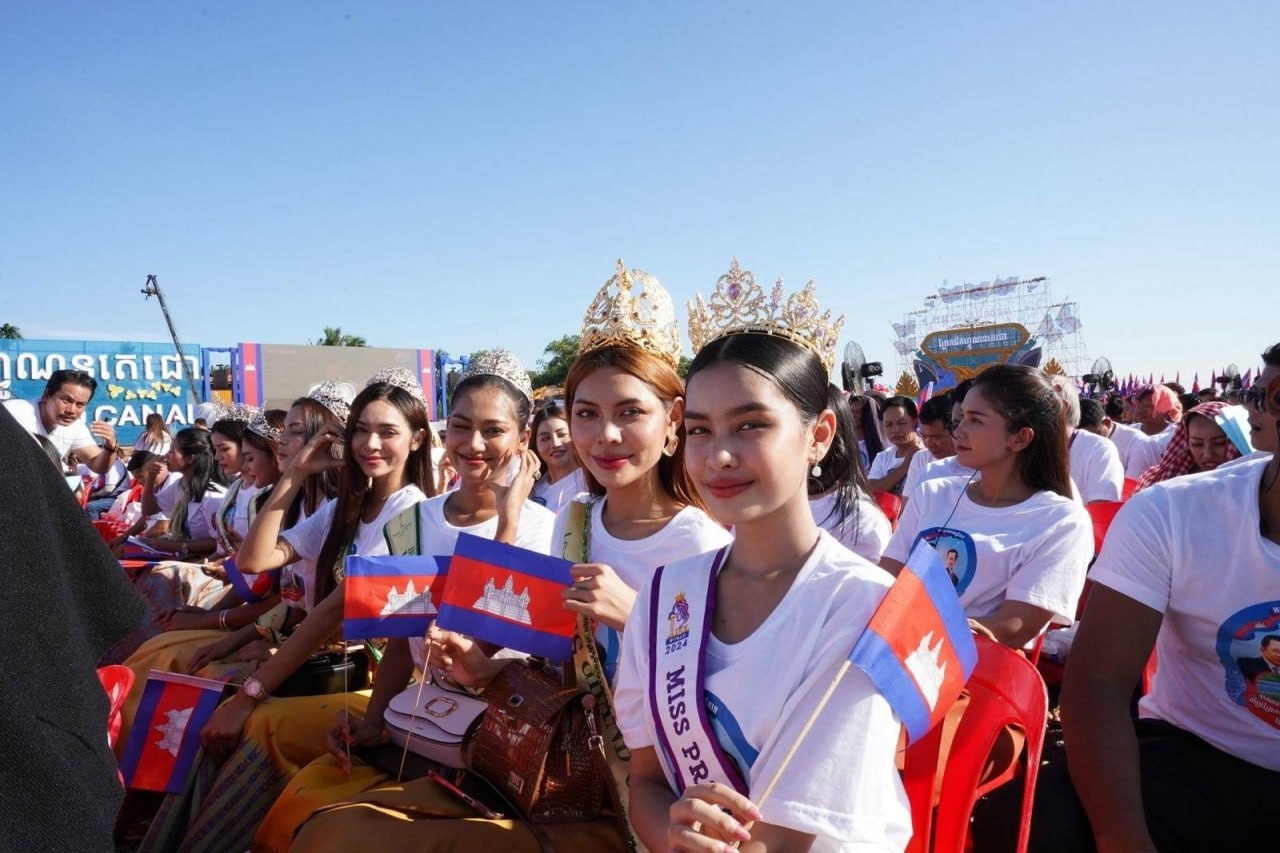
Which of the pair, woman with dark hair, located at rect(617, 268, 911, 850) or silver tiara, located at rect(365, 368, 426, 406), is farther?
silver tiara, located at rect(365, 368, 426, 406)

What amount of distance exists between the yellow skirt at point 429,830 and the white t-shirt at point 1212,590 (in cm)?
156

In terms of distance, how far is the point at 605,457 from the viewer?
8.65 ft

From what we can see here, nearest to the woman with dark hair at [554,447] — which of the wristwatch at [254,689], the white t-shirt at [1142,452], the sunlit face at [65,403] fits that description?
the wristwatch at [254,689]

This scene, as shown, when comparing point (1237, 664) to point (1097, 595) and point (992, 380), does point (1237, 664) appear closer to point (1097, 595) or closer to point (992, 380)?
point (1097, 595)

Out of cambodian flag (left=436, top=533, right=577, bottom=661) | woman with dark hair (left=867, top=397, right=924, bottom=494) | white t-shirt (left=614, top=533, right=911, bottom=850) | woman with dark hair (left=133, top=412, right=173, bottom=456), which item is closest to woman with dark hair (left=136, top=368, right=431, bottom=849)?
cambodian flag (left=436, top=533, right=577, bottom=661)

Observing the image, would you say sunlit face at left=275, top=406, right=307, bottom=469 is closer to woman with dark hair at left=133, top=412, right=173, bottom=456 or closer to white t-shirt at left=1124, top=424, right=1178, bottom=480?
white t-shirt at left=1124, top=424, right=1178, bottom=480

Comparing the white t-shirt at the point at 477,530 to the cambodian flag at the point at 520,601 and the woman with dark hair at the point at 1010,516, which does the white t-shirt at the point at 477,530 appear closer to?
the cambodian flag at the point at 520,601

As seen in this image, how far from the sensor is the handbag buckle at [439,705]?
274 centimetres

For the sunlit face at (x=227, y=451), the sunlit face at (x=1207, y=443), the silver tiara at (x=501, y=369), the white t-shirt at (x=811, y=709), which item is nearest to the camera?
the white t-shirt at (x=811, y=709)

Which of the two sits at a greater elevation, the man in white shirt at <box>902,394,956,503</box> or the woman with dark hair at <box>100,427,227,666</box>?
the man in white shirt at <box>902,394,956,503</box>

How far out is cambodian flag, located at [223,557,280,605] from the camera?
13.9ft

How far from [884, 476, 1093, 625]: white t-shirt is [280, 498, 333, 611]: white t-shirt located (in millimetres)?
2926

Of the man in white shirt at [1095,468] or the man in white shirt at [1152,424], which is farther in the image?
the man in white shirt at [1152,424]

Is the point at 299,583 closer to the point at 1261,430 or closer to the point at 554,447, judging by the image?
the point at 554,447
